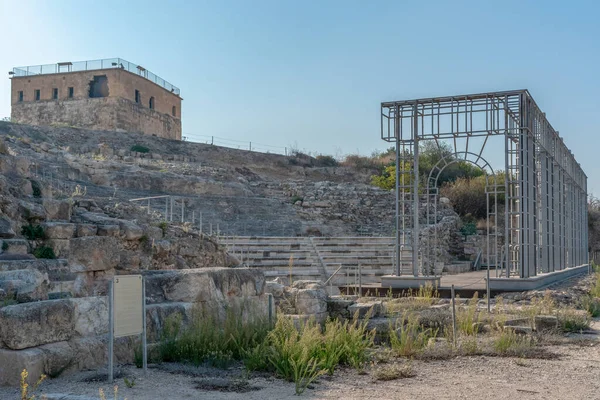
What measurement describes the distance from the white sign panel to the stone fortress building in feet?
151

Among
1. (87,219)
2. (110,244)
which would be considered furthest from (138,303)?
(87,219)

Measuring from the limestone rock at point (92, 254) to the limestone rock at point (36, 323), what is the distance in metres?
3.39

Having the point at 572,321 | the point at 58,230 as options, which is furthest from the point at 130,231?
the point at 572,321

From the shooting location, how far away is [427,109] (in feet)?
54.9

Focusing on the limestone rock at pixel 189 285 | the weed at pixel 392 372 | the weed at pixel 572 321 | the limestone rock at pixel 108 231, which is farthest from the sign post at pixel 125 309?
the limestone rock at pixel 108 231

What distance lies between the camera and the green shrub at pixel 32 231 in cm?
1072

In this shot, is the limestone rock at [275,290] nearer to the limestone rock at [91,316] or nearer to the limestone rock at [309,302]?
the limestone rock at [309,302]

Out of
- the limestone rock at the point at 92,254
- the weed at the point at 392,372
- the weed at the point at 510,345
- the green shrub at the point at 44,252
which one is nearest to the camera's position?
the weed at the point at 392,372

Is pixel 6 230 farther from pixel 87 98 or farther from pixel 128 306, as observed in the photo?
pixel 87 98

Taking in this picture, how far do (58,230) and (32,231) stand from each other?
440 mm

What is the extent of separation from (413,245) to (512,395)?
35.5 feet

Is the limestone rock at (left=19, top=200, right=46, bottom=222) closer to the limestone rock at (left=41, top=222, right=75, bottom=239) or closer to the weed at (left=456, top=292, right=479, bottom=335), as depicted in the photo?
the limestone rock at (left=41, top=222, right=75, bottom=239)

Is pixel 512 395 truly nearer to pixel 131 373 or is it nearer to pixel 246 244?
pixel 131 373

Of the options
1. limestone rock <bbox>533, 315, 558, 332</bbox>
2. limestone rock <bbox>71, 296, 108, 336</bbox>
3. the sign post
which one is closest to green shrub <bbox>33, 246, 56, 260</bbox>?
limestone rock <bbox>71, 296, 108, 336</bbox>
